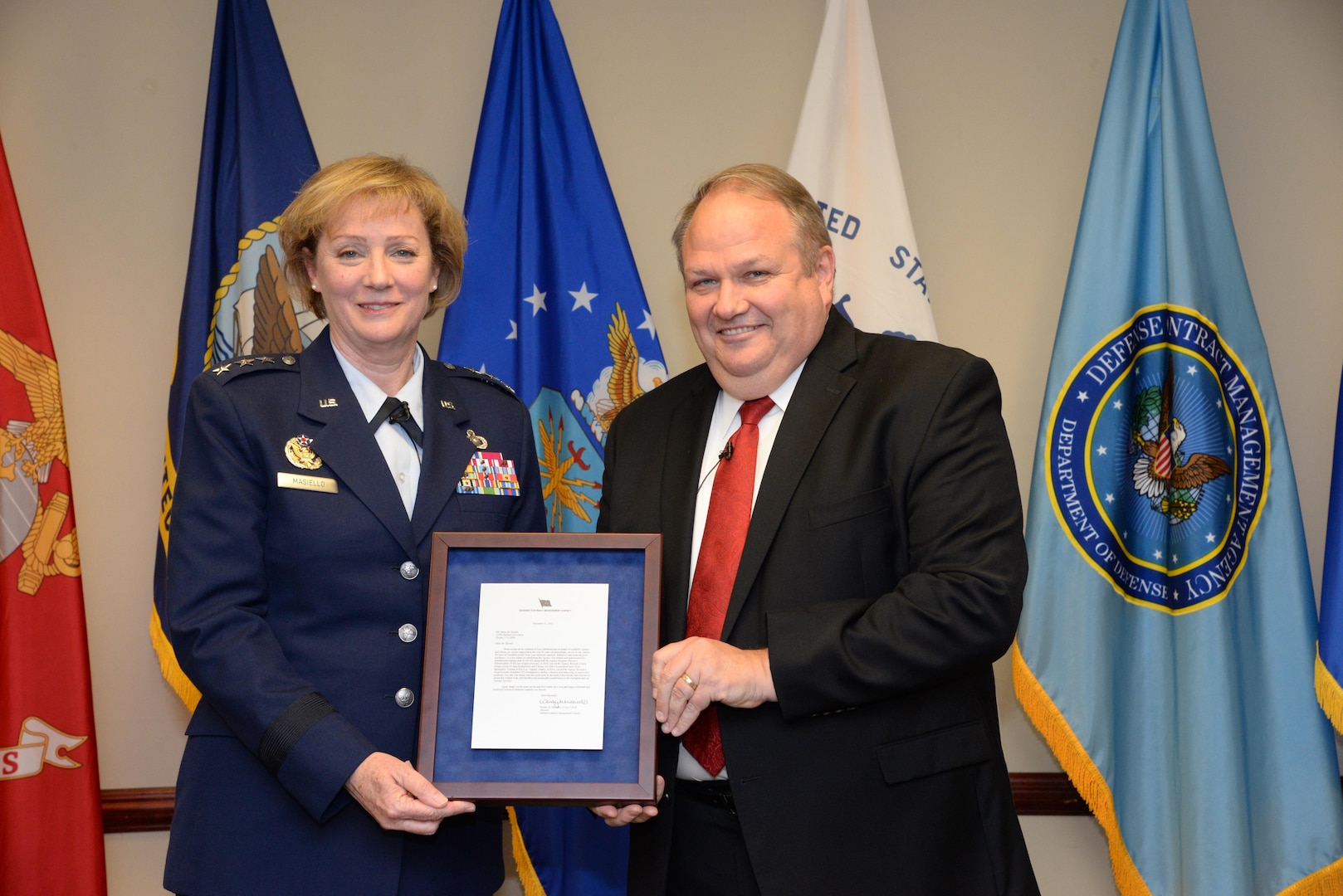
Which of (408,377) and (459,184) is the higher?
(459,184)

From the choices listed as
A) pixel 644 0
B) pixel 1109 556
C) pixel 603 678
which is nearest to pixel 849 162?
pixel 644 0

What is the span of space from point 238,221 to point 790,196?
1.90m

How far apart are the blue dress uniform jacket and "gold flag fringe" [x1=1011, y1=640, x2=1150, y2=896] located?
1.73 meters

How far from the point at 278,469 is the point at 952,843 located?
136 centimetres

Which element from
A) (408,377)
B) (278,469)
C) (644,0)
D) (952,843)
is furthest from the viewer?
(644,0)

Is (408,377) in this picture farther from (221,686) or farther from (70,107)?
(70,107)

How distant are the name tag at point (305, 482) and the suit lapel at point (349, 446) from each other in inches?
1.0

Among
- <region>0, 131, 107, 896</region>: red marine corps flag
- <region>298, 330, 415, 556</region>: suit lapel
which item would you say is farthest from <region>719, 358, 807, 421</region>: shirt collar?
<region>0, 131, 107, 896</region>: red marine corps flag

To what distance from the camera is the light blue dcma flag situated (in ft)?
10.8

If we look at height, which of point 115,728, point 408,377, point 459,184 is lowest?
point 115,728

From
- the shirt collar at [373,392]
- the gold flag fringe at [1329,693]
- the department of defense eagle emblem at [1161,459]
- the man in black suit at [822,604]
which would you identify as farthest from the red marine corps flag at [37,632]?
the gold flag fringe at [1329,693]

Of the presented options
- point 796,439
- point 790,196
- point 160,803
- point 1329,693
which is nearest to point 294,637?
point 796,439

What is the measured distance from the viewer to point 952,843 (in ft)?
5.94

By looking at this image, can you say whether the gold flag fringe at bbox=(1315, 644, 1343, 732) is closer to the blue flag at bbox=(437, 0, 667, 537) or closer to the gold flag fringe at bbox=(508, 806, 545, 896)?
the blue flag at bbox=(437, 0, 667, 537)
